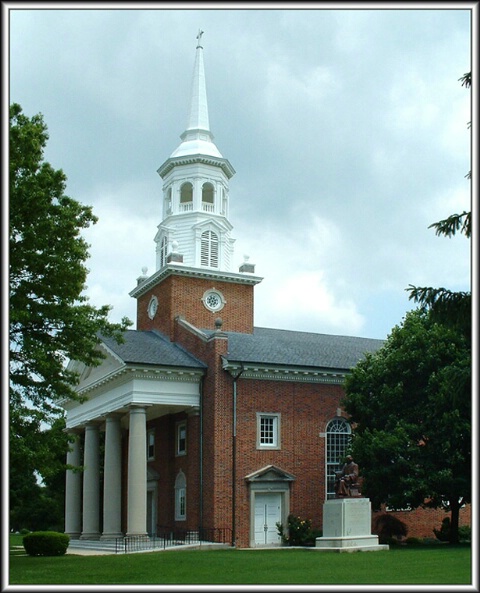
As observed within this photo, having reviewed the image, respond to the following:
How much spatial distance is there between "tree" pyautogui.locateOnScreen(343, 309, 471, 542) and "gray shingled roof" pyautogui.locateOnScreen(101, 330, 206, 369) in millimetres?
7672

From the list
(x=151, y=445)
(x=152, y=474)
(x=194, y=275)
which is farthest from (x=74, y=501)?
(x=194, y=275)

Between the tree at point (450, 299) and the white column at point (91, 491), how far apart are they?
29.3 meters

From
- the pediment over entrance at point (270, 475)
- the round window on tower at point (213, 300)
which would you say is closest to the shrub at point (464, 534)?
the pediment over entrance at point (270, 475)

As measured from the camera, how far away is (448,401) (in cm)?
3225

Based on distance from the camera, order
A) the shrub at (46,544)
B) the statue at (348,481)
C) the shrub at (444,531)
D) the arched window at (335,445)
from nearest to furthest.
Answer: the statue at (348,481) → the shrub at (46,544) → the shrub at (444,531) → the arched window at (335,445)

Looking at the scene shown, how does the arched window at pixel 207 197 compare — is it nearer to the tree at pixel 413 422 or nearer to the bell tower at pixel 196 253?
the bell tower at pixel 196 253

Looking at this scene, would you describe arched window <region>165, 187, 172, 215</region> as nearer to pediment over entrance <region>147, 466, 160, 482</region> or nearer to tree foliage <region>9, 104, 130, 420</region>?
pediment over entrance <region>147, 466, 160, 482</region>

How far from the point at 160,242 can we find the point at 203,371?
11.7 meters

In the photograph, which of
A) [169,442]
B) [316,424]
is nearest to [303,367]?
[316,424]

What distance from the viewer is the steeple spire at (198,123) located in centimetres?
4797

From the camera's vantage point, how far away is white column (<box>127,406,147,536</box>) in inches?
1446

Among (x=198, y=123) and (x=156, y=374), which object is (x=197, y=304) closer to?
(x=156, y=374)

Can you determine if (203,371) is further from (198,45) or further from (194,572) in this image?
(198,45)

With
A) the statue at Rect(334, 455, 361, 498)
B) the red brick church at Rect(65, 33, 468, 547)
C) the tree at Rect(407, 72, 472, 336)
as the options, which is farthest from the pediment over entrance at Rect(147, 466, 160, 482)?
the tree at Rect(407, 72, 472, 336)
